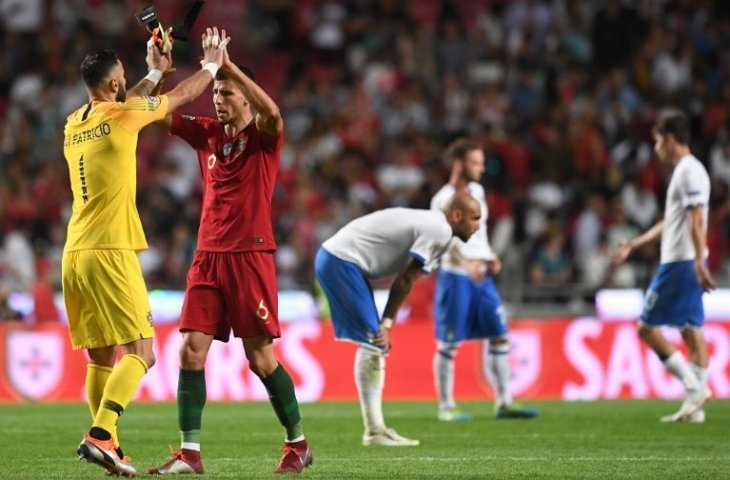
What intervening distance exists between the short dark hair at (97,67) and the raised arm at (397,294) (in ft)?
8.95

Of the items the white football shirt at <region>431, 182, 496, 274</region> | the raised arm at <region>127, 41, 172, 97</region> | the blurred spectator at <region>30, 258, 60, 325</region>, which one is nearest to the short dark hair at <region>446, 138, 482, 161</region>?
the white football shirt at <region>431, 182, 496, 274</region>

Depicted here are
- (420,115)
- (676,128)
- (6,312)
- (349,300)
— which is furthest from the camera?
(420,115)

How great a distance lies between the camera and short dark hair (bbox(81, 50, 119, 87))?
845 centimetres

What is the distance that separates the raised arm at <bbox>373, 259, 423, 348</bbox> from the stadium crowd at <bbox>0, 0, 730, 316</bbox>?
8.38m

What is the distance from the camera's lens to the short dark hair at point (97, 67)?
845cm

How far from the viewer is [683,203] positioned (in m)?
12.2

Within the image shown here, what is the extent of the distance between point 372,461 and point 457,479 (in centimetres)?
124

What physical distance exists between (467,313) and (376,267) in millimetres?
2694

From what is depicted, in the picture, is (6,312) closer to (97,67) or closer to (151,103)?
(97,67)

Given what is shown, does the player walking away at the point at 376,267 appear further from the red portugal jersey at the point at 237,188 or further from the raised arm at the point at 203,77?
the raised arm at the point at 203,77

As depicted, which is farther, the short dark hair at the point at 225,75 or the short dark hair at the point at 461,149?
the short dark hair at the point at 461,149

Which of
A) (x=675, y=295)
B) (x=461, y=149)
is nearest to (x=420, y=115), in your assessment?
(x=461, y=149)

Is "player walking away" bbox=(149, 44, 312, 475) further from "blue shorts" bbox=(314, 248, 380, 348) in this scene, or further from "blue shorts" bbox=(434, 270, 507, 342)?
"blue shorts" bbox=(434, 270, 507, 342)

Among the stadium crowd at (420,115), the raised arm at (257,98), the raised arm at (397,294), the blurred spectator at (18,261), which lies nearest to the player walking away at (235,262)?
the raised arm at (257,98)
